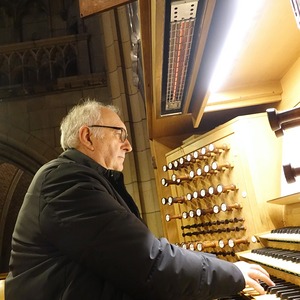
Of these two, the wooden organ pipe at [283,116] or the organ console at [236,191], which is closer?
the wooden organ pipe at [283,116]

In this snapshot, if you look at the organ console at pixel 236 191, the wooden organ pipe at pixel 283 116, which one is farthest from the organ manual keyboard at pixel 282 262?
the wooden organ pipe at pixel 283 116

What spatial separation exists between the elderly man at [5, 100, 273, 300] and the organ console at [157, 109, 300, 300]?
88cm

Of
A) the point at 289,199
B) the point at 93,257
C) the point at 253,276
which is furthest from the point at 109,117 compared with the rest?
the point at 289,199

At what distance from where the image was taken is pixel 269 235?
2.02m

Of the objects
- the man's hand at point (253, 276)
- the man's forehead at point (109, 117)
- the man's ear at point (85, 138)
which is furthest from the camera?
the man's forehead at point (109, 117)

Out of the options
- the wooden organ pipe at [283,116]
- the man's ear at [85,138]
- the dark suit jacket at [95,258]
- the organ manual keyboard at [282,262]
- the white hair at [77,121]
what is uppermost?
the white hair at [77,121]

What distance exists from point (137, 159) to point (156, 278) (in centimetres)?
402

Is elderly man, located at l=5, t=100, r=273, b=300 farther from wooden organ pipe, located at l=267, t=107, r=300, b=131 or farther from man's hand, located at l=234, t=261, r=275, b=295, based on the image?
wooden organ pipe, located at l=267, t=107, r=300, b=131

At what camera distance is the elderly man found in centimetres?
104

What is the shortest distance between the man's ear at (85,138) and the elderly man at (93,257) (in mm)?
325

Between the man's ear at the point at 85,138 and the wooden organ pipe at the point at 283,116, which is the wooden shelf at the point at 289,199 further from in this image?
Answer: the man's ear at the point at 85,138

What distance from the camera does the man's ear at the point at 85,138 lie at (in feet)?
5.11

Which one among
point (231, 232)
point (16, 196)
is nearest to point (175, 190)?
point (231, 232)

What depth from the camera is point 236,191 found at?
2533 mm
